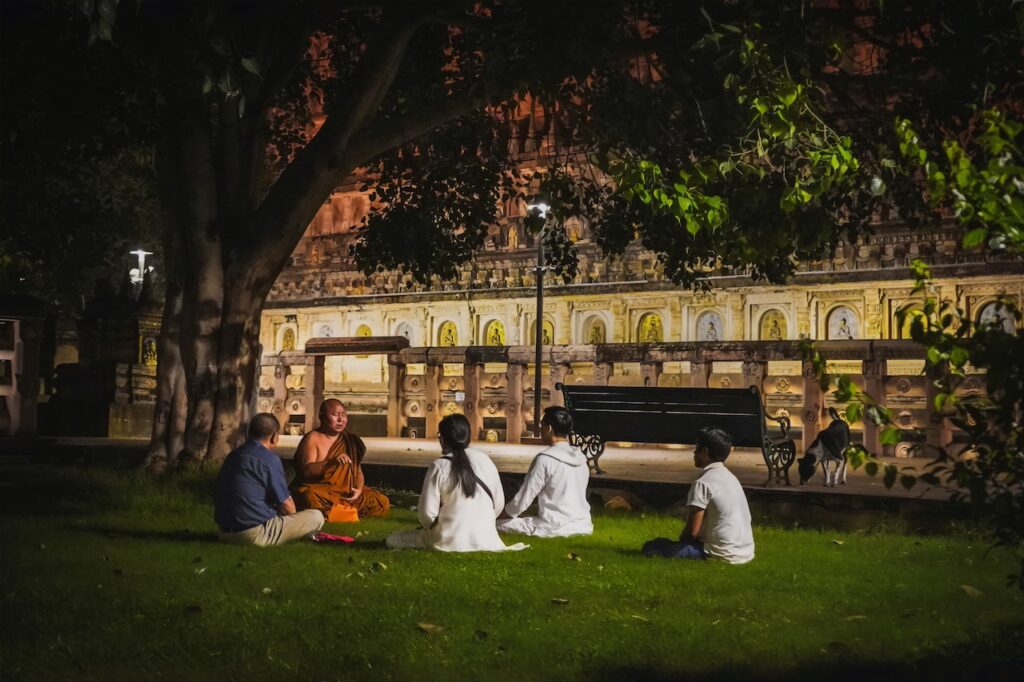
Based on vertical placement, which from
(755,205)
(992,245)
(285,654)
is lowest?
(285,654)

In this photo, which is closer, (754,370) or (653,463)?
(653,463)

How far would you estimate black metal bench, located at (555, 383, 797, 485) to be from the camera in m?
11.5

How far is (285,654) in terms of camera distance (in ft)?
16.3

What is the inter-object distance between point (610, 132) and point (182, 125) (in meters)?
4.67

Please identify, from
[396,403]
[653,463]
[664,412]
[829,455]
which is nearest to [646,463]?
[653,463]

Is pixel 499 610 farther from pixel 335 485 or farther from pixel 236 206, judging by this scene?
pixel 236 206

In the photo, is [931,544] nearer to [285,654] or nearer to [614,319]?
[285,654]

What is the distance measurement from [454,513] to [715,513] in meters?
1.74

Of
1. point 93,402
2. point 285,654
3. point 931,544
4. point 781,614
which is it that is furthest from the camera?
point 93,402

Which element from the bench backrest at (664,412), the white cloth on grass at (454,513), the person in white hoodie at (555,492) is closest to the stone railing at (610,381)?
the bench backrest at (664,412)

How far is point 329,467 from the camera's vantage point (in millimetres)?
9484

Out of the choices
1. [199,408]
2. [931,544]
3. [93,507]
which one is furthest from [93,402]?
[931,544]

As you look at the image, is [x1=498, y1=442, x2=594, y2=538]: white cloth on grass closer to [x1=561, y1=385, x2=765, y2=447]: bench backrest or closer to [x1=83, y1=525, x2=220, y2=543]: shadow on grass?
[x1=83, y1=525, x2=220, y2=543]: shadow on grass

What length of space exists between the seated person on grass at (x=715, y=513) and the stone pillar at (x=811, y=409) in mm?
10260
